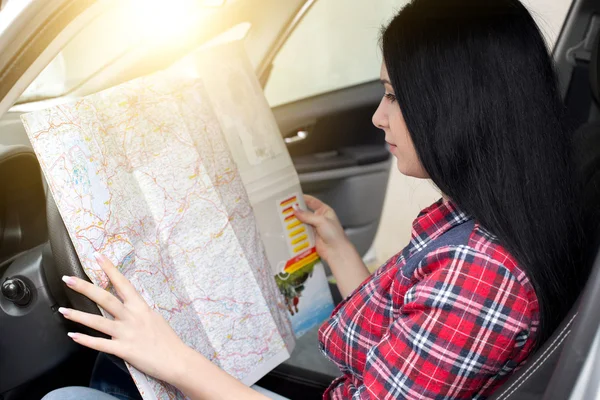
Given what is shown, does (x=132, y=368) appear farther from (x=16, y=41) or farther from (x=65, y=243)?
(x=16, y=41)

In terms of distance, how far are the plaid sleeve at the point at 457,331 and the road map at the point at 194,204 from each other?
0.34 metres

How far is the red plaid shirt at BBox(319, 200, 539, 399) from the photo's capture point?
0.80m

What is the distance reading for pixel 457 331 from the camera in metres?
0.80

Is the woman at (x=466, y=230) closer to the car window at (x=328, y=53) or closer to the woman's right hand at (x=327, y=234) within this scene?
the woman's right hand at (x=327, y=234)

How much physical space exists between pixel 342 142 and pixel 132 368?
1.37 metres

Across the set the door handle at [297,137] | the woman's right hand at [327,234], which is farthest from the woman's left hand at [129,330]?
the door handle at [297,137]

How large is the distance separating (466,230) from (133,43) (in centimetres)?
99

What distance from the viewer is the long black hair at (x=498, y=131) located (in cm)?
85

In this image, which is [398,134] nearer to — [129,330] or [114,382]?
[129,330]

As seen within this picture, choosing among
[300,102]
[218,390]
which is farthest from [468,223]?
[300,102]

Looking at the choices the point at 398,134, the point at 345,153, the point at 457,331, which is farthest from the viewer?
the point at 345,153

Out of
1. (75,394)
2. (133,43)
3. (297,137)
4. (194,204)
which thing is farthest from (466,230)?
(297,137)

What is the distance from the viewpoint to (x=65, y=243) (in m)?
0.91

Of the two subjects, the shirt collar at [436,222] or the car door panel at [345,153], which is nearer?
the shirt collar at [436,222]
